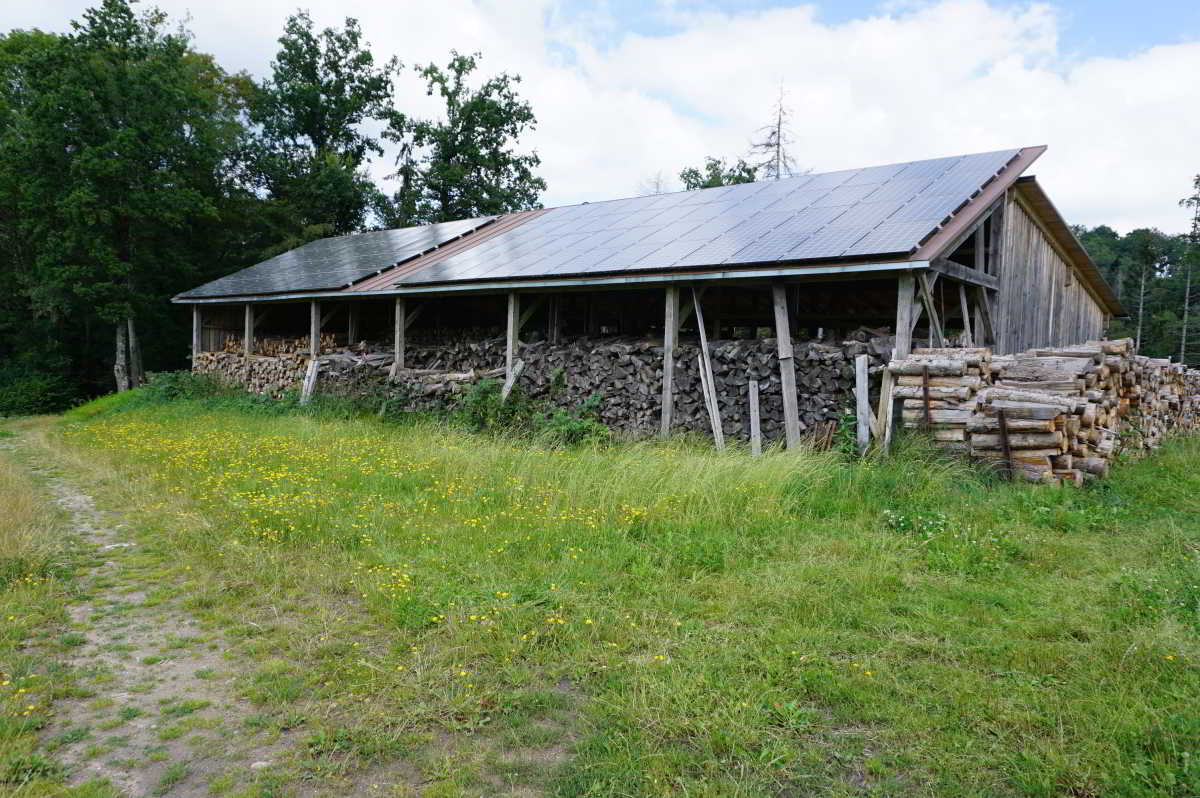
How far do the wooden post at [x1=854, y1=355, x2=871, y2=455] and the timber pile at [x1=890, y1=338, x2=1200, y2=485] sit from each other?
20.6 inches

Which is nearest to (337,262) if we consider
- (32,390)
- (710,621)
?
(32,390)

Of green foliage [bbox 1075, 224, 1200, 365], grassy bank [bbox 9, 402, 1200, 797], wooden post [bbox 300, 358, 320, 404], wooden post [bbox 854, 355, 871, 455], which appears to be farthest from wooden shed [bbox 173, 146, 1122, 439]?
green foliage [bbox 1075, 224, 1200, 365]

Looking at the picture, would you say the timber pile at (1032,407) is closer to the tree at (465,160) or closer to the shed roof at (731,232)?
the shed roof at (731,232)

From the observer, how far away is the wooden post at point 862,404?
27.8 ft

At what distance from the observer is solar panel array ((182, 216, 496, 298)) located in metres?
17.1

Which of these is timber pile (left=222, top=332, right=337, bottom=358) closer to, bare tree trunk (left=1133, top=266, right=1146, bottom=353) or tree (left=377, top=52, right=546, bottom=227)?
tree (left=377, top=52, right=546, bottom=227)

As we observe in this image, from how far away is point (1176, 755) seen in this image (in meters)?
2.75

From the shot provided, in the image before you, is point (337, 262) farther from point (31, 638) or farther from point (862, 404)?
point (31, 638)

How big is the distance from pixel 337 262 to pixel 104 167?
833cm

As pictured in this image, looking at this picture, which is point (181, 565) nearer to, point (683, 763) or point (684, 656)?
point (684, 656)

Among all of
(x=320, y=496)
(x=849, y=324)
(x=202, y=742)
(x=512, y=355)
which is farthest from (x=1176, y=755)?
(x=849, y=324)

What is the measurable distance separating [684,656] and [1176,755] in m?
1.97

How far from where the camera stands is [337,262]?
750 inches

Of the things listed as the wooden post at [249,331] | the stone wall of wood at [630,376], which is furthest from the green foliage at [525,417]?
the wooden post at [249,331]
